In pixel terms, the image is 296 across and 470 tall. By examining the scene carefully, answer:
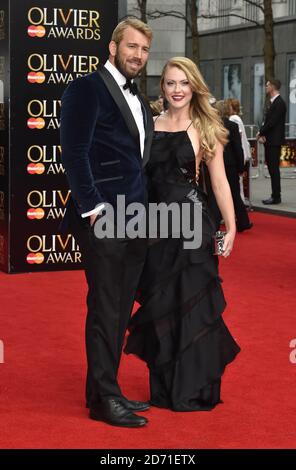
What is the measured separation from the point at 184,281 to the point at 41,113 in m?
5.60

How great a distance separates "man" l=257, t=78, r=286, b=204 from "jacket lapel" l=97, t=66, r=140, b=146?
44.1 ft

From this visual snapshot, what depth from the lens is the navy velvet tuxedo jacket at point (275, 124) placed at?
19.5 metres

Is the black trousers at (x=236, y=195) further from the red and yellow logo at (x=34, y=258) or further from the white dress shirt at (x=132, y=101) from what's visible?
the white dress shirt at (x=132, y=101)

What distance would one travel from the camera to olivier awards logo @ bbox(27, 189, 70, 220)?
38.1ft

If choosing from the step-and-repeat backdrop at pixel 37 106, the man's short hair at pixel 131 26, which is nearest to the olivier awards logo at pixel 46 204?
the step-and-repeat backdrop at pixel 37 106

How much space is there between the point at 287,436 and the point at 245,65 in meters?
36.2

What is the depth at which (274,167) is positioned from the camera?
63.0 feet

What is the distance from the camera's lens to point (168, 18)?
51.3 metres

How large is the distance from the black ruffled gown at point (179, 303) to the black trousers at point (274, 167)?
12.8 meters

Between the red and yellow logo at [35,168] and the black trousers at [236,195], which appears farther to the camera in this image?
the black trousers at [236,195]

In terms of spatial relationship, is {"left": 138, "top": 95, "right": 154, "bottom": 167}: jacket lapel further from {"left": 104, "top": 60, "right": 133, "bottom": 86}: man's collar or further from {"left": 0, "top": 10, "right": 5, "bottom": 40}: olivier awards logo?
{"left": 0, "top": 10, "right": 5, "bottom": 40}: olivier awards logo
